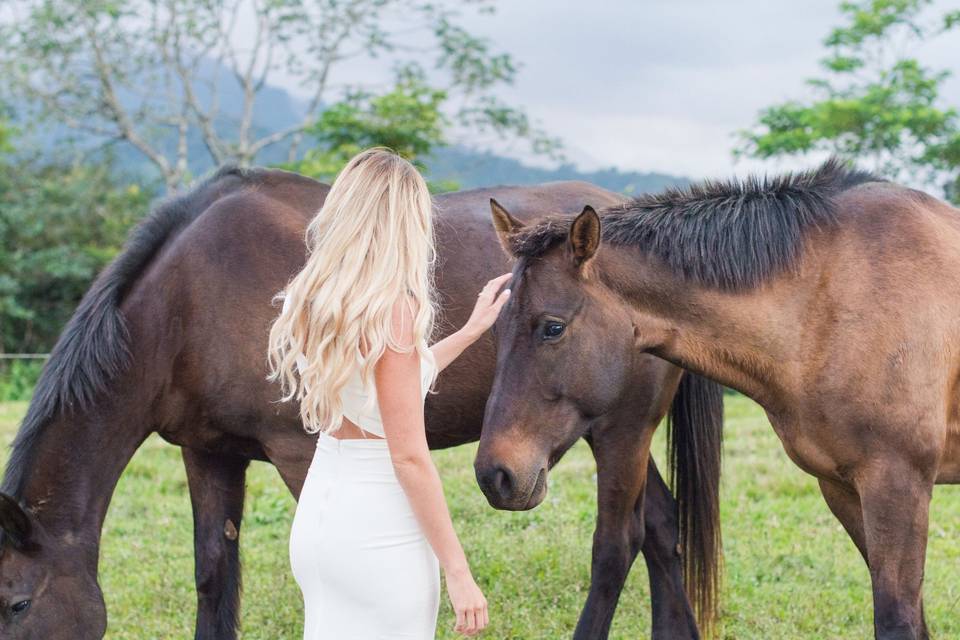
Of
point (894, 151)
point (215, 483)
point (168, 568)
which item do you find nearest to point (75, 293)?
point (168, 568)

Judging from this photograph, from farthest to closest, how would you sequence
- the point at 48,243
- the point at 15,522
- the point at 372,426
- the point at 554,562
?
the point at 48,243 < the point at 554,562 < the point at 15,522 < the point at 372,426

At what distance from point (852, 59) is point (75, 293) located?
14789 mm

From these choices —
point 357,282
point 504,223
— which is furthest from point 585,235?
point 357,282

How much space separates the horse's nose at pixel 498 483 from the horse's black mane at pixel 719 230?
2.36ft

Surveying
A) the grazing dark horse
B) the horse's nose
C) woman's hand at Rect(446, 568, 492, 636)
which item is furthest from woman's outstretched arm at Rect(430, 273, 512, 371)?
the grazing dark horse

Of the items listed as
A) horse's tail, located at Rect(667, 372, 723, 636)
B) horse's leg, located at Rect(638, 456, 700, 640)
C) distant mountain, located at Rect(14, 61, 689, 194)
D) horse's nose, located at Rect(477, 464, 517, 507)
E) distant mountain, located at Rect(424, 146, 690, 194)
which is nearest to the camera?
horse's nose, located at Rect(477, 464, 517, 507)

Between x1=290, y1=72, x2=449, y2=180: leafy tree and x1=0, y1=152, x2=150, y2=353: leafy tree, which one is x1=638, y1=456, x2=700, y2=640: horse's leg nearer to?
x1=290, y1=72, x2=449, y2=180: leafy tree

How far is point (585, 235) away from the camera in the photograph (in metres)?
3.10

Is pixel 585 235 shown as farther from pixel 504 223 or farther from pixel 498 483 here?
pixel 498 483

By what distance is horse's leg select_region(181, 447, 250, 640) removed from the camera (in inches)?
167

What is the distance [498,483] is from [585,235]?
831 mm

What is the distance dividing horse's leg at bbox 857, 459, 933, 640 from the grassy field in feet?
5.17

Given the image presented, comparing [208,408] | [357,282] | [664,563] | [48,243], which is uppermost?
[48,243]

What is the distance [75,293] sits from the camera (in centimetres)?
1631
